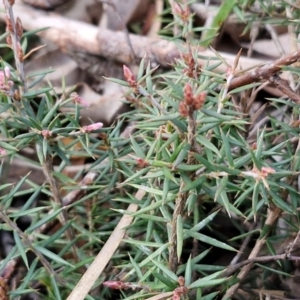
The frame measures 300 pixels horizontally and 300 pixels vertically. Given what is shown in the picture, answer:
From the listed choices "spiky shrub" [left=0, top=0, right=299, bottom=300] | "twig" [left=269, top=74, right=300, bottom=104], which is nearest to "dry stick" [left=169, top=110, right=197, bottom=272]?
"spiky shrub" [left=0, top=0, right=299, bottom=300]

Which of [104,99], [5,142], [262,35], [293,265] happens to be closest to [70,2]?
[104,99]

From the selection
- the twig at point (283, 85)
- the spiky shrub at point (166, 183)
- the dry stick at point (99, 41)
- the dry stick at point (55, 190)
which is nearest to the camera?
the spiky shrub at point (166, 183)

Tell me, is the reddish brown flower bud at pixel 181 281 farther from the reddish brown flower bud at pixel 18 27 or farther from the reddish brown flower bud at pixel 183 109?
the reddish brown flower bud at pixel 18 27

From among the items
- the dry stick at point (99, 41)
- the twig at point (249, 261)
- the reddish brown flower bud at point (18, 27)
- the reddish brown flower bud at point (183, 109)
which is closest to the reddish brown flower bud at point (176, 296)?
the twig at point (249, 261)

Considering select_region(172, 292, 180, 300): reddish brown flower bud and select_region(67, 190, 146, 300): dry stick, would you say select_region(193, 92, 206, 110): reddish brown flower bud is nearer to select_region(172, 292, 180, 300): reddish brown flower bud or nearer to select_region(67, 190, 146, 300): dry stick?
select_region(172, 292, 180, 300): reddish brown flower bud

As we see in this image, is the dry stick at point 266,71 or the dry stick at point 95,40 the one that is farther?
the dry stick at point 95,40

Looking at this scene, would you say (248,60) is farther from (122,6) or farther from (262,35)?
(122,6)
